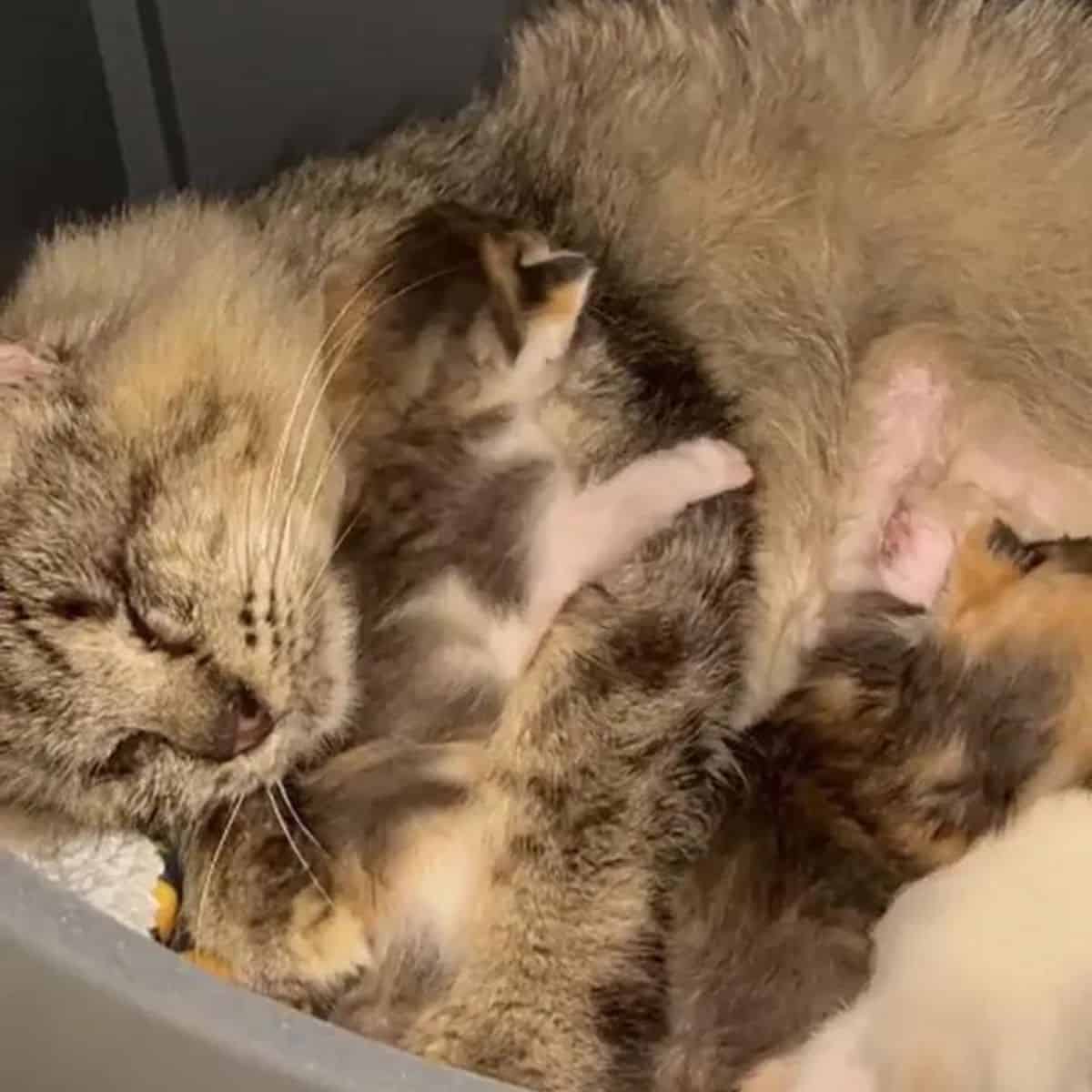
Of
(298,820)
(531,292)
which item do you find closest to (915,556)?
(531,292)

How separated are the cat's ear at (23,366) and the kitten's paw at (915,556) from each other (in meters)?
0.61

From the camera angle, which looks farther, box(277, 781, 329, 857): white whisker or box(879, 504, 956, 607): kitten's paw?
box(879, 504, 956, 607): kitten's paw

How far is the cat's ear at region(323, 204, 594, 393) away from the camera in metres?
1.42

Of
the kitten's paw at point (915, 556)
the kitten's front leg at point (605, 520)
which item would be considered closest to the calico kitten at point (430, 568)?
the kitten's front leg at point (605, 520)

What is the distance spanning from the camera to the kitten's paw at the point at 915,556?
1.50 metres

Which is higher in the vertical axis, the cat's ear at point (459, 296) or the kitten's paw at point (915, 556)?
the cat's ear at point (459, 296)

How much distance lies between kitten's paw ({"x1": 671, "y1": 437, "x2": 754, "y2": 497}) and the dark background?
60cm

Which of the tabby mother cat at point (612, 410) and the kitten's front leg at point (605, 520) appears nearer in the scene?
the tabby mother cat at point (612, 410)

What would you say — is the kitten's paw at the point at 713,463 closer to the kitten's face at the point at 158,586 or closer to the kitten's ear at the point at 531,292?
the kitten's ear at the point at 531,292

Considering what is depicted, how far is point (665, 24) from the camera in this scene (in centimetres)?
167

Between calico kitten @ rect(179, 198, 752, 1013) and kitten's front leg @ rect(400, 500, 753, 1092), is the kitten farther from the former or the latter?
calico kitten @ rect(179, 198, 752, 1013)

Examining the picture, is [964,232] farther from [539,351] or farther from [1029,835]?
[1029,835]

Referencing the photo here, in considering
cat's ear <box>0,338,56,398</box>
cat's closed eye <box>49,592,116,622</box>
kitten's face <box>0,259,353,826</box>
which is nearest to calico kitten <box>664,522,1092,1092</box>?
kitten's face <box>0,259,353,826</box>

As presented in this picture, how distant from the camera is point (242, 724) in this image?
1308 millimetres
